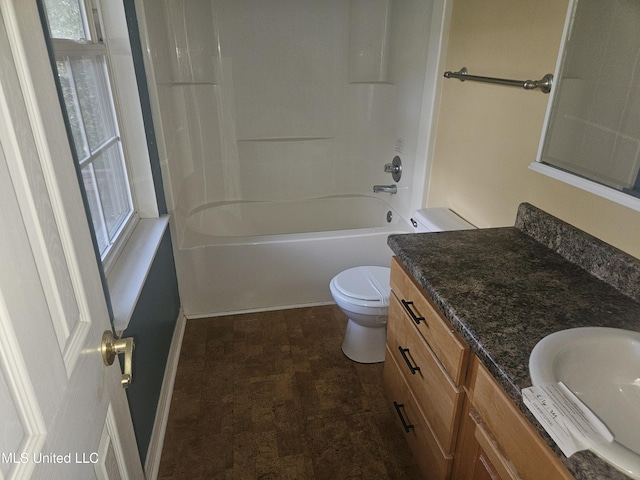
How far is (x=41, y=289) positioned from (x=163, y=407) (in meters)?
1.45

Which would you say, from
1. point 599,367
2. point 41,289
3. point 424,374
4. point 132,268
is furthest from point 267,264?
point 41,289

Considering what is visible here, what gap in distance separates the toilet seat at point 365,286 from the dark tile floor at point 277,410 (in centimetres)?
39

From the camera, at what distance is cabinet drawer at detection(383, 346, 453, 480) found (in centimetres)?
127

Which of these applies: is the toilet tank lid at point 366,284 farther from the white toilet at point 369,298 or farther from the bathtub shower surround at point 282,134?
the bathtub shower surround at point 282,134

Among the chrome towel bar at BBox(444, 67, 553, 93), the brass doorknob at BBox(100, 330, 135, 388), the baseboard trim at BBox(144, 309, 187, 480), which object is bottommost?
the baseboard trim at BBox(144, 309, 187, 480)

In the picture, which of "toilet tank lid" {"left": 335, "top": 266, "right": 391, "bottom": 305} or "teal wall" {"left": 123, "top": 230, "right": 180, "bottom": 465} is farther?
"toilet tank lid" {"left": 335, "top": 266, "right": 391, "bottom": 305}

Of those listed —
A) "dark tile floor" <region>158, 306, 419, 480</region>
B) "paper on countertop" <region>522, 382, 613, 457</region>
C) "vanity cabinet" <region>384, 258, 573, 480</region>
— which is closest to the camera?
"paper on countertop" <region>522, 382, 613, 457</region>

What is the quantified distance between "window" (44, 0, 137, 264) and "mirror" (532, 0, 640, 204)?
151 centimetres

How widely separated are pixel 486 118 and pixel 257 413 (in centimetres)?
157

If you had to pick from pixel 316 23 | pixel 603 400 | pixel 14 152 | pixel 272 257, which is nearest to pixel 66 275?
pixel 14 152

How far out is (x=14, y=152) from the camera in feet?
1.73

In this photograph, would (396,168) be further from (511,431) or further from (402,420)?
(511,431)

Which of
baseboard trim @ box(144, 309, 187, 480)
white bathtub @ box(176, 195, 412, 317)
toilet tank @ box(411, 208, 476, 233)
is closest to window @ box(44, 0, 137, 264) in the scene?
white bathtub @ box(176, 195, 412, 317)

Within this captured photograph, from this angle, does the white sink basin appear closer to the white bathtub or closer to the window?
the window
